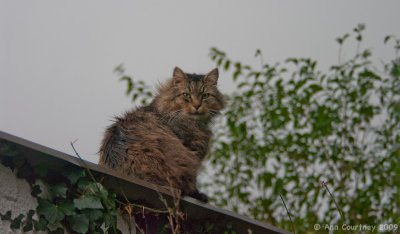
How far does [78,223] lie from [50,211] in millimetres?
171

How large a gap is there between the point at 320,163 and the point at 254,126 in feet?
2.62

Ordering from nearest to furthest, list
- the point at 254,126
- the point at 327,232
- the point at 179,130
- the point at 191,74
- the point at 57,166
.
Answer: the point at 57,166
the point at 179,130
the point at 191,74
the point at 327,232
the point at 254,126

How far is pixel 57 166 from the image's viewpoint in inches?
84.2

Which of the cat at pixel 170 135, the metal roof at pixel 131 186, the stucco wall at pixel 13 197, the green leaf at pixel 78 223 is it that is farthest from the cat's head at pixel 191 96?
the stucco wall at pixel 13 197

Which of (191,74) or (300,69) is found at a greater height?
(300,69)

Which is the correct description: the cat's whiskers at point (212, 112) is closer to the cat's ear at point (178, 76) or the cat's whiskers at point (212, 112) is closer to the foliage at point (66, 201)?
the cat's ear at point (178, 76)

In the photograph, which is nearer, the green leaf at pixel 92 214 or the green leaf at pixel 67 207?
the green leaf at pixel 67 207

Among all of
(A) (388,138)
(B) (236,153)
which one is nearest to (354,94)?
(A) (388,138)

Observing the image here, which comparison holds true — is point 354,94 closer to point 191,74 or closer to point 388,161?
point 388,161

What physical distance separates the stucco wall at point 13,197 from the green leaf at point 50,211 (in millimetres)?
31

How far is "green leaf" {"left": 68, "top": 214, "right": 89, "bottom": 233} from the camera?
2.14m

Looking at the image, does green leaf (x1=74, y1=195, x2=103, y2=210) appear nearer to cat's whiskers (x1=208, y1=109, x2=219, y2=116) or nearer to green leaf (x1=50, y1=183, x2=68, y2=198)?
green leaf (x1=50, y1=183, x2=68, y2=198)

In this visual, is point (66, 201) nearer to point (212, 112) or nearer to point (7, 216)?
point (7, 216)

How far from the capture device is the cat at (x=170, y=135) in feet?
8.63
